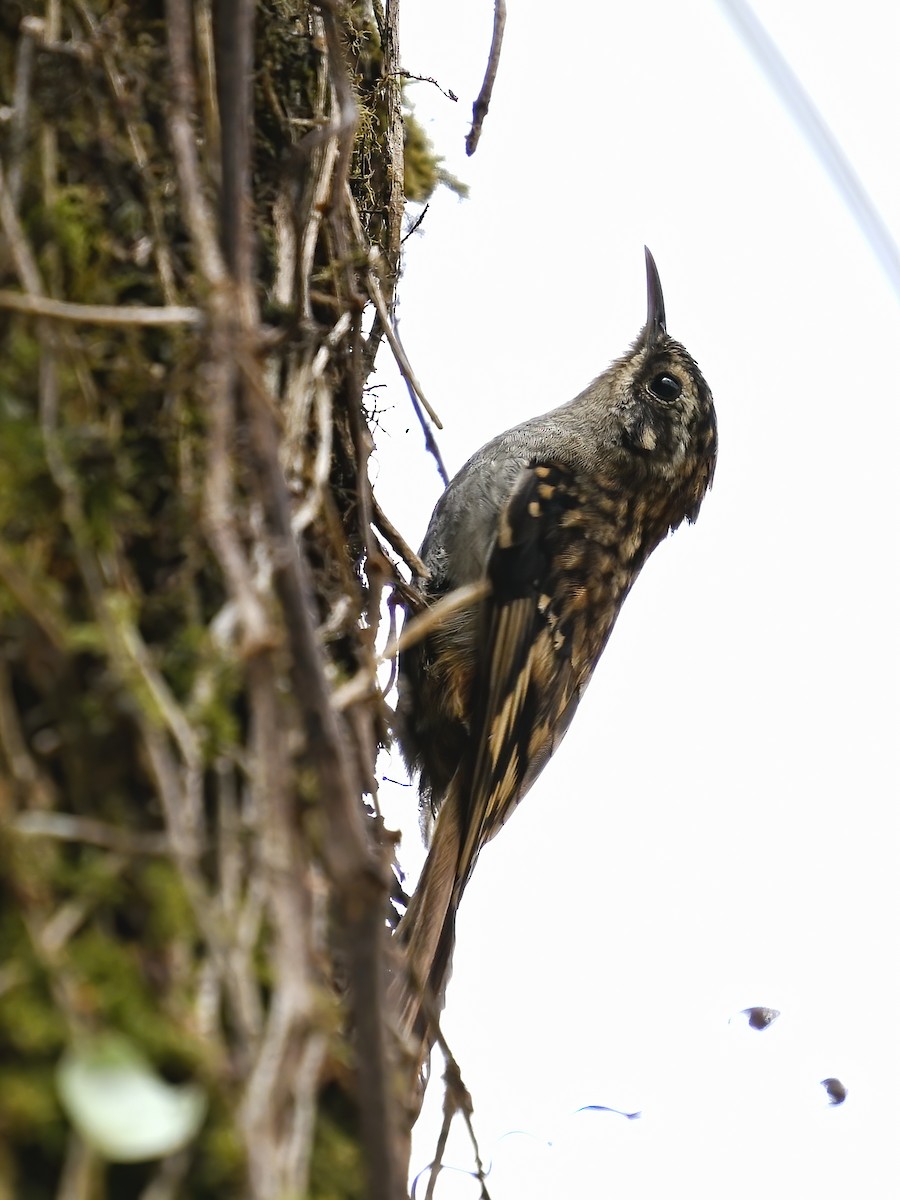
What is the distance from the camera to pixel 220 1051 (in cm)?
148

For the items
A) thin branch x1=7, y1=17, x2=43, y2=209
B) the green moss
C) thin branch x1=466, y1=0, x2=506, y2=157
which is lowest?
thin branch x1=7, y1=17, x2=43, y2=209

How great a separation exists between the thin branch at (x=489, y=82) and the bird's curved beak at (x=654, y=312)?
1.63 m

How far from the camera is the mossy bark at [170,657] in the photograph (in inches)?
56.7

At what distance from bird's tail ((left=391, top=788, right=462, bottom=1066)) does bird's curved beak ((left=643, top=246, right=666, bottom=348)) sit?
1.88 m

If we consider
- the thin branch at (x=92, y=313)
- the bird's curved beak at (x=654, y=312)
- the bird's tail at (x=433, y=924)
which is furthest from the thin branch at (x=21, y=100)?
the bird's curved beak at (x=654, y=312)

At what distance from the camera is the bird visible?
3.75 meters

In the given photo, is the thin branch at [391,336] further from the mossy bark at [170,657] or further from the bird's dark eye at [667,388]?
the bird's dark eye at [667,388]

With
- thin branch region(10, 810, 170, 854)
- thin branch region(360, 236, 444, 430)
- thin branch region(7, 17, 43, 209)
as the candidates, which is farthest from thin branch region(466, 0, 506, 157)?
thin branch region(10, 810, 170, 854)

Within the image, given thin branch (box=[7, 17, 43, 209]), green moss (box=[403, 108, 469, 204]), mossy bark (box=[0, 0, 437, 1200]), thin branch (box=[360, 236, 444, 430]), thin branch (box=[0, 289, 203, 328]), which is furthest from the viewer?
green moss (box=[403, 108, 469, 204])

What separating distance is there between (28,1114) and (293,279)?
163 centimetres

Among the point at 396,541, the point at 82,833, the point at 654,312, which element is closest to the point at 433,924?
the point at 396,541

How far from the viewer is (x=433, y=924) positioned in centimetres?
326

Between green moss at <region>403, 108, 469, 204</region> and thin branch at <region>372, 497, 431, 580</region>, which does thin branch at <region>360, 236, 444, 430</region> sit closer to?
thin branch at <region>372, 497, 431, 580</region>

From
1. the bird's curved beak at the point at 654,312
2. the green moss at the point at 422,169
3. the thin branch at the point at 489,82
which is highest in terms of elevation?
the green moss at the point at 422,169
